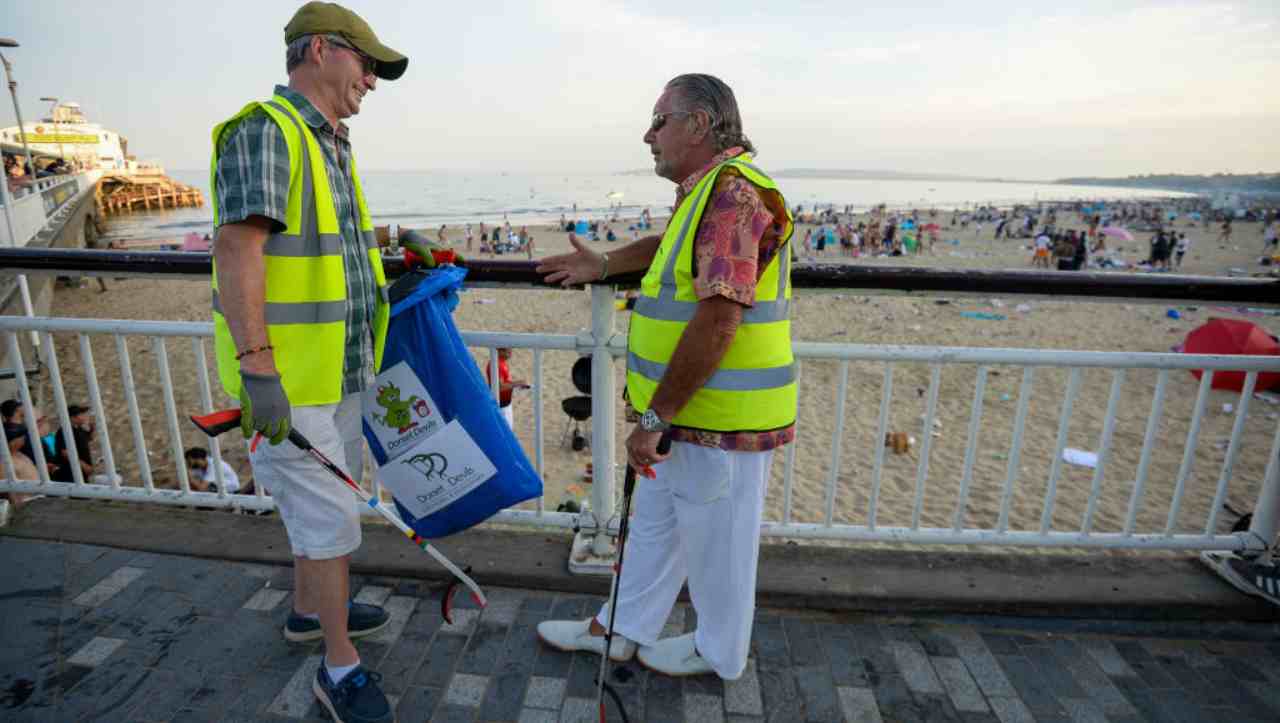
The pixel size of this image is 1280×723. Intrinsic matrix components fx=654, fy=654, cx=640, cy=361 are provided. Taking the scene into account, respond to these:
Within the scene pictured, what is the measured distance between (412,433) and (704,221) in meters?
1.22

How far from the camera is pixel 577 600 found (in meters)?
2.67

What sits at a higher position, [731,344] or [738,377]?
[731,344]

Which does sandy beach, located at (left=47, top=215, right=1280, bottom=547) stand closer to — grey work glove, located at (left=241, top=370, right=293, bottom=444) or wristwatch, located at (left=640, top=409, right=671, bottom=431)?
wristwatch, located at (left=640, top=409, right=671, bottom=431)

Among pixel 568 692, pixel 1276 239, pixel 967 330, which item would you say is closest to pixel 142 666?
pixel 568 692

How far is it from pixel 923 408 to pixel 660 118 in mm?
8339

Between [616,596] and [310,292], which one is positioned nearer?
[310,292]

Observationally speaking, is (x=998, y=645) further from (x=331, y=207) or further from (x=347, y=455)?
(x=331, y=207)

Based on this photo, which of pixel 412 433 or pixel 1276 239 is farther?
pixel 1276 239

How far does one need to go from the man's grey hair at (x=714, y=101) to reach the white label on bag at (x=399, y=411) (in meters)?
1.21

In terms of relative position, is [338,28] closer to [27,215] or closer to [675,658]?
[675,658]

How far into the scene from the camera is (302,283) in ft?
5.71

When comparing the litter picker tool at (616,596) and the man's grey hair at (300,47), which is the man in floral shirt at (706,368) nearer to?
the litter picker tool at (616,596)

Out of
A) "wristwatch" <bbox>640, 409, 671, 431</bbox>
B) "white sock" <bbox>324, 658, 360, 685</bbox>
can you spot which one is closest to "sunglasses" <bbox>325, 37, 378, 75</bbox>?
"wristwatch" <bbox>640, 409, 671, 431</bbox>

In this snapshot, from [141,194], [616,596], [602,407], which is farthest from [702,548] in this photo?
[141,194]
